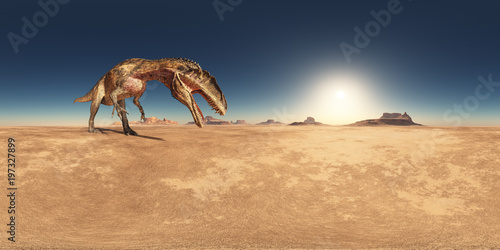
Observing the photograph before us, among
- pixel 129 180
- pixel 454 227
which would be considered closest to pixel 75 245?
pixel 129 180

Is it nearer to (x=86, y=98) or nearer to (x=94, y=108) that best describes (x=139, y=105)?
(x=94, y=108)

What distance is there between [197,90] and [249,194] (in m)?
4.97

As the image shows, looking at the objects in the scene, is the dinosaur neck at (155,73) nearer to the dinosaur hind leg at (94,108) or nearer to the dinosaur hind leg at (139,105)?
the dinosaur hind leg at (139,105)

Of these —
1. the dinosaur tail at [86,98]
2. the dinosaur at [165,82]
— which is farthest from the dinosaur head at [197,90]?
the dinosaur tail at [86,98]

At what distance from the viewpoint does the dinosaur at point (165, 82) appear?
8.77 m

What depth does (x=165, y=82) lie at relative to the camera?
9422 millimetres

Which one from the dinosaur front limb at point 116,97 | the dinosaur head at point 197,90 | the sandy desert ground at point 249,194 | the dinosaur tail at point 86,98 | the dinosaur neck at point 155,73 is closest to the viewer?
the sandy desert ground at point 249,194

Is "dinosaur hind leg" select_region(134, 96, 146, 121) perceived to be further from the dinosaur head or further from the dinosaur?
the dinosaur head

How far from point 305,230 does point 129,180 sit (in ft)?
16.2

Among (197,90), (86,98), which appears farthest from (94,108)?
→ (197,90)

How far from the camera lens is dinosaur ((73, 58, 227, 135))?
28.8 ft

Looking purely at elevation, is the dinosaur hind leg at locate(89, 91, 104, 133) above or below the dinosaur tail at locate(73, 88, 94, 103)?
below

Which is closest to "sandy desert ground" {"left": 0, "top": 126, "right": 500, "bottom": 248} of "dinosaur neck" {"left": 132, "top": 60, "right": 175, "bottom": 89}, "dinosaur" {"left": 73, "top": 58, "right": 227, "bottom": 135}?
"dinosaur" {"left": 73, "top": 58, "right": 227, "bottom": 135}

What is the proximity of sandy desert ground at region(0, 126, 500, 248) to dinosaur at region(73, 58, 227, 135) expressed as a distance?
165 centimetres
